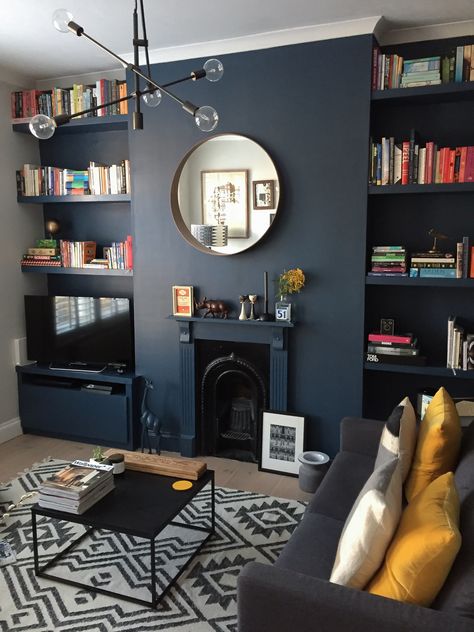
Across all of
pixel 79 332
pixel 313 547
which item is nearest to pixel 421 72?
pixel 313 547

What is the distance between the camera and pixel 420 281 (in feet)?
10.9

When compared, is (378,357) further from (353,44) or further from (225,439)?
(353,44)

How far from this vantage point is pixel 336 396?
3629mm

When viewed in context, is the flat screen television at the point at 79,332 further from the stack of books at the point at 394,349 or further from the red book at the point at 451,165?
the red book at the point at 451,165

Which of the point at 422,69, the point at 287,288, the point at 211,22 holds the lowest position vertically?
the point at 287,288

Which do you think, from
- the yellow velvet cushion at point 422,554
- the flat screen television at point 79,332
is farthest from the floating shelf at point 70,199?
the yellow velvet cushion at point 422,554

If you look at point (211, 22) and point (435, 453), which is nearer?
point (435, 453)

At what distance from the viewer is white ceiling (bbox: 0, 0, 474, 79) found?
303 centimetres

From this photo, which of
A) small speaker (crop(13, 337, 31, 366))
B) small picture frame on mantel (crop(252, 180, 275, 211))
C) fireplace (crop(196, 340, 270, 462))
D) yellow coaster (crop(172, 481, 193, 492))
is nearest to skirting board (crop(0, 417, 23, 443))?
small speaker (crop(13, 337, 31, 366))

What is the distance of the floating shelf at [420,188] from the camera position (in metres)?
3.18

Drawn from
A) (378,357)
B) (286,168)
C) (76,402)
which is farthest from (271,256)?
(76,402)

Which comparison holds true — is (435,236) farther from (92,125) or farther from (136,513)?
(92,125)

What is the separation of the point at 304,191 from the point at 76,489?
224cm

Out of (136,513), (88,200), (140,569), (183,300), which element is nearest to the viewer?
(136,513)
